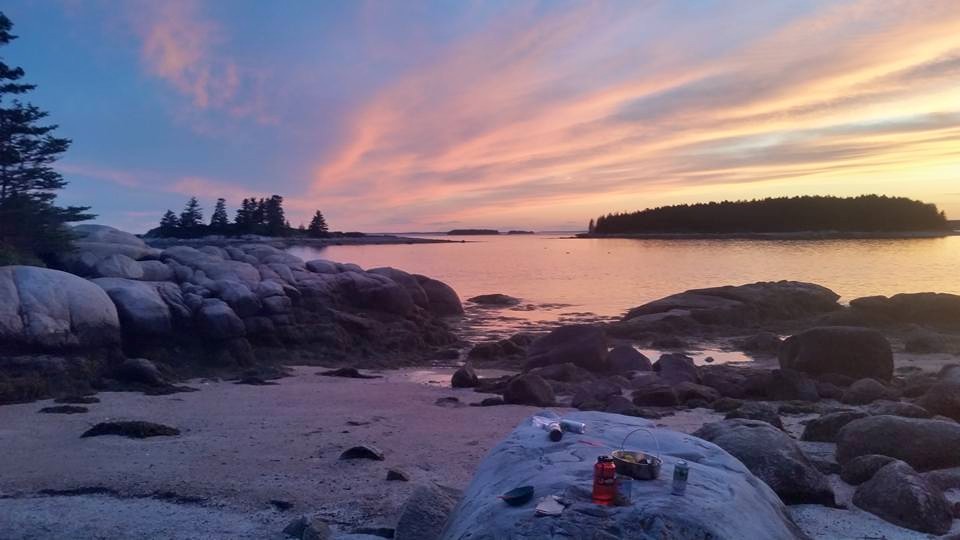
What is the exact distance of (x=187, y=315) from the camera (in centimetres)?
2058

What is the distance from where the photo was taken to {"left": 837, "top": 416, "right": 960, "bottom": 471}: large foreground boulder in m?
9.18

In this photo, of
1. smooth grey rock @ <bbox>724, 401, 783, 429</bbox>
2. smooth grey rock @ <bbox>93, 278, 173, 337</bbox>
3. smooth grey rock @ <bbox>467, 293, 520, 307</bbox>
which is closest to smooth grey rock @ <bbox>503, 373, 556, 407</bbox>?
smooth grey rock @ <bbox>724, 401, 783, 429</bbox>

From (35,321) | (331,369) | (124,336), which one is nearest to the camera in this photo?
(35,321)

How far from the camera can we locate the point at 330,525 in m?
7.63

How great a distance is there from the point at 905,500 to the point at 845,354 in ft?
37.0

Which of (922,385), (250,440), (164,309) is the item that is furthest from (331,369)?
(922,385)

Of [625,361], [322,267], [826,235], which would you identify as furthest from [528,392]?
[826,235]

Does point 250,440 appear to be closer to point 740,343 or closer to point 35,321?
point 35,321

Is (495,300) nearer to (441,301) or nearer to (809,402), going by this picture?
(441,301)

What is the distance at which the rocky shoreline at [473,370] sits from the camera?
8055mm

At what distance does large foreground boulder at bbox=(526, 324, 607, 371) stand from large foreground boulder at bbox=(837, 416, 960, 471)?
1066cm

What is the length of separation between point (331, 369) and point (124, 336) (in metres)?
5.57

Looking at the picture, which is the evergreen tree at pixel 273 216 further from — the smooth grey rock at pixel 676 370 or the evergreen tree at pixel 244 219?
the smooth grey rock at pixel 676 370

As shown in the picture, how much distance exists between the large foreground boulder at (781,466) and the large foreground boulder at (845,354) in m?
10.7
